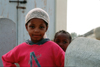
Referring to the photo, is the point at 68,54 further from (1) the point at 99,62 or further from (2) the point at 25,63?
(2) the point at 25,63

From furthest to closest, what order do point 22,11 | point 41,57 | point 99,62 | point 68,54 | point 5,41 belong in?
point 22,11 < point 5,41 < point 41,57 < point 68,54 < point 99,62

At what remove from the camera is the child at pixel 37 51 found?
1329 millimetres

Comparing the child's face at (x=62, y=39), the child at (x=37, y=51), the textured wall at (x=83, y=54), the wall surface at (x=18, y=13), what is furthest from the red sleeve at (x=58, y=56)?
the wall surface at (x=18, y=13)

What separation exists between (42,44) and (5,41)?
109 cm

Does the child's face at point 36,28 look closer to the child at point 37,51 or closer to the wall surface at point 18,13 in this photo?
the child at point 37,51

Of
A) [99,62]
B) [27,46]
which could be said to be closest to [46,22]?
[27,46]

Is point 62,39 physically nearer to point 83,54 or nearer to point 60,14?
point 83,54

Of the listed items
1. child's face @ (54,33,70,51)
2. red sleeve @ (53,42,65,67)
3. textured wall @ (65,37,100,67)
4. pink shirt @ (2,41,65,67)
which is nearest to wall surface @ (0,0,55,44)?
child's face @ (54,33,70,51)

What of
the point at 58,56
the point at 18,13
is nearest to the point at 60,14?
the point at 18,13

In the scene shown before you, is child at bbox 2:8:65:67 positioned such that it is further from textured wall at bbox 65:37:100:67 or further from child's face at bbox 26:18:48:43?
textured wall at bbox 65:37:100:67

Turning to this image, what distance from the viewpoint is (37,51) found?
4.48 ft

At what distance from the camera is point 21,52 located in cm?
142

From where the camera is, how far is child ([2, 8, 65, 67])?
1329mm

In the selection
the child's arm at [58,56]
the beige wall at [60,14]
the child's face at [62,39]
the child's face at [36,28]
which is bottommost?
the child's arm at [58,56]
